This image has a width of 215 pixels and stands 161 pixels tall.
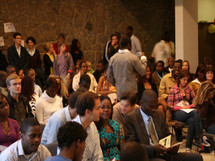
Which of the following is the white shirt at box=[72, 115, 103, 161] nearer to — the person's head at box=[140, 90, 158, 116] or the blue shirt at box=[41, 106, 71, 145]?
the blue shirt at box=[41, 106, 71, 145]

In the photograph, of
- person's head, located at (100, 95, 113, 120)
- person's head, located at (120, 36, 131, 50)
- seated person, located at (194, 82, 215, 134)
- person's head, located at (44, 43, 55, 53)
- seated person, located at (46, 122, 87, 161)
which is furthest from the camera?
person's head, located at (44, 43, 55, 53)

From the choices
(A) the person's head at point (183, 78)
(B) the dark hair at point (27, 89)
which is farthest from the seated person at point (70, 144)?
(A) the person's head at point (183, 78)

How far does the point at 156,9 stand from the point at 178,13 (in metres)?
2.86

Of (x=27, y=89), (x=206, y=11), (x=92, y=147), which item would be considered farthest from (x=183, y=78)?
(x=206, y=11)

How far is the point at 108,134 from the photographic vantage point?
392cm

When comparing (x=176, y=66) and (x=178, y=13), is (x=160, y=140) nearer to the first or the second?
(x=176, y=66)

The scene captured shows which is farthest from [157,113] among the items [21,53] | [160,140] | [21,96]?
[21,53]

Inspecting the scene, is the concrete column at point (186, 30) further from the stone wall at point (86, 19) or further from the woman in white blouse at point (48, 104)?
the woman in white blouse at point (48, 104)

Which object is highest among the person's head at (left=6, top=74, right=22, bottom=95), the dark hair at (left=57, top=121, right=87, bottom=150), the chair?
the person's head at (left=6, top=74, right=22, bottom=95)

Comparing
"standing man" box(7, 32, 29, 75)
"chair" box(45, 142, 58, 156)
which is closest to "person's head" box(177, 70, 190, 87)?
"chair" box(45, 142, 58, 156)

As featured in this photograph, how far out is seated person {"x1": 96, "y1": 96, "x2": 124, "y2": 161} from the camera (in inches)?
154

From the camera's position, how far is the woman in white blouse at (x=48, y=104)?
506cm

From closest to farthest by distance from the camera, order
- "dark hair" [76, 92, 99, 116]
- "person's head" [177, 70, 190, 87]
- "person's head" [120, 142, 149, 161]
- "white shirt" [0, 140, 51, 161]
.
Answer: "person's head" [120, 142, 149, 161], "white shirt" [0, 140, 51, 161], "dark hair" [76, 92, 99, 116], "person's head" [177, 70, 190, 87]

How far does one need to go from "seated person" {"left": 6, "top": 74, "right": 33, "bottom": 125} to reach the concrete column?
4904 millimetres
